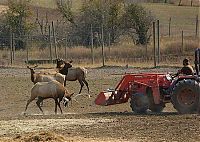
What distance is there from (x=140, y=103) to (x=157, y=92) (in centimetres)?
63

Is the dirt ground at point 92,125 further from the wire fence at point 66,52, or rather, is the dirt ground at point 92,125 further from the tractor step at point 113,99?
the wire fence at point 66,52

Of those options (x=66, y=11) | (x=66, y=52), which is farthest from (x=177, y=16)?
(x=66, y=52)

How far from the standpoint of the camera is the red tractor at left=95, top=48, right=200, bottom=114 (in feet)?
61.9

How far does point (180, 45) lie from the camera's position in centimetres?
4272

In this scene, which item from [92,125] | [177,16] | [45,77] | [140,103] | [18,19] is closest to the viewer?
[92,125]

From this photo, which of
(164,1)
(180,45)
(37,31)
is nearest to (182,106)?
(180,45)

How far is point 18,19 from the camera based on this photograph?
175 feet

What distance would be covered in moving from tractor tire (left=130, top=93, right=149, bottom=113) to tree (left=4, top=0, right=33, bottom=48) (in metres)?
28.2

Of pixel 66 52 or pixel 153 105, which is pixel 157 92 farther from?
pixel 66 52

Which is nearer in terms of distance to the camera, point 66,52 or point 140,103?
point 140,103

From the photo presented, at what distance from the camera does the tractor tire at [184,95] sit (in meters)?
18.8

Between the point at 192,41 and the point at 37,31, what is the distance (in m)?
17.9

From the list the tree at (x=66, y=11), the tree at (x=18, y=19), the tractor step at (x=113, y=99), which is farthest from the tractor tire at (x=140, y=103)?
the tree at (x=66, y=11)

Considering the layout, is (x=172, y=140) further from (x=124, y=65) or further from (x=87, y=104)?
(x=124, y=65)
